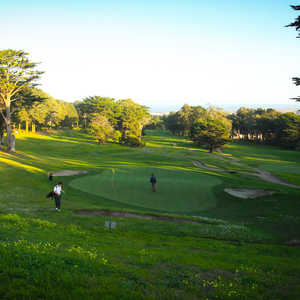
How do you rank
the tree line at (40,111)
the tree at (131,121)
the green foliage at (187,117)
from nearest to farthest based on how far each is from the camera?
1. the tree line at (40,111)
2. the tree at (131,121)
3. the green foliage at (187,117)

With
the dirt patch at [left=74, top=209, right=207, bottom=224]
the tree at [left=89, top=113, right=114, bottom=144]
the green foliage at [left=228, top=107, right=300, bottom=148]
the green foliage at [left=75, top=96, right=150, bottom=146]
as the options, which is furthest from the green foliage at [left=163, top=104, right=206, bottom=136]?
the dirt patch at [left=74, top=209, right=207, bottom=224]

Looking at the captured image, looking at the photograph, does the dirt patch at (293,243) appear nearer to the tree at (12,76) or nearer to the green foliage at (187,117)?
the tree at (12,76)

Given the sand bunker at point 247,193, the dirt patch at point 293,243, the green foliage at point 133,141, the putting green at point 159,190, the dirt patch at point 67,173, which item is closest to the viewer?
the dirt patch at point 293,243

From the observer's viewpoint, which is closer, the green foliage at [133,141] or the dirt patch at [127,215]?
the dirt patch at [127,215]

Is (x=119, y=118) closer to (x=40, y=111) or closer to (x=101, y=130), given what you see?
(x=101, y=130)

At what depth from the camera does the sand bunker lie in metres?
24.5

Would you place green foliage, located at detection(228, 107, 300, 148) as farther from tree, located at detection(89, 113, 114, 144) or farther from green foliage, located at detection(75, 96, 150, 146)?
tree, located at detection(89, 113, 114, 144)

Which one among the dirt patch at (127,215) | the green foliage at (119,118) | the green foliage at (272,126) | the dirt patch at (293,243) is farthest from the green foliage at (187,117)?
the dirt patch at (293,243)

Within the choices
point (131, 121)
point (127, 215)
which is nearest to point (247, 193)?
point (127, 215)

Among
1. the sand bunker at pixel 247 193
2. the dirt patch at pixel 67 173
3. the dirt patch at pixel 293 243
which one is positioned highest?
the dirt patch at pixel 67 173

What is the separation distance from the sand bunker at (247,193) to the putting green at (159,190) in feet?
6.61

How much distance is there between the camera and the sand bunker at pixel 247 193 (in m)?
24.5

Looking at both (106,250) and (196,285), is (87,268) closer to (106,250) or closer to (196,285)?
(106,250)

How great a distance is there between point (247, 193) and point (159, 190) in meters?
8.85
